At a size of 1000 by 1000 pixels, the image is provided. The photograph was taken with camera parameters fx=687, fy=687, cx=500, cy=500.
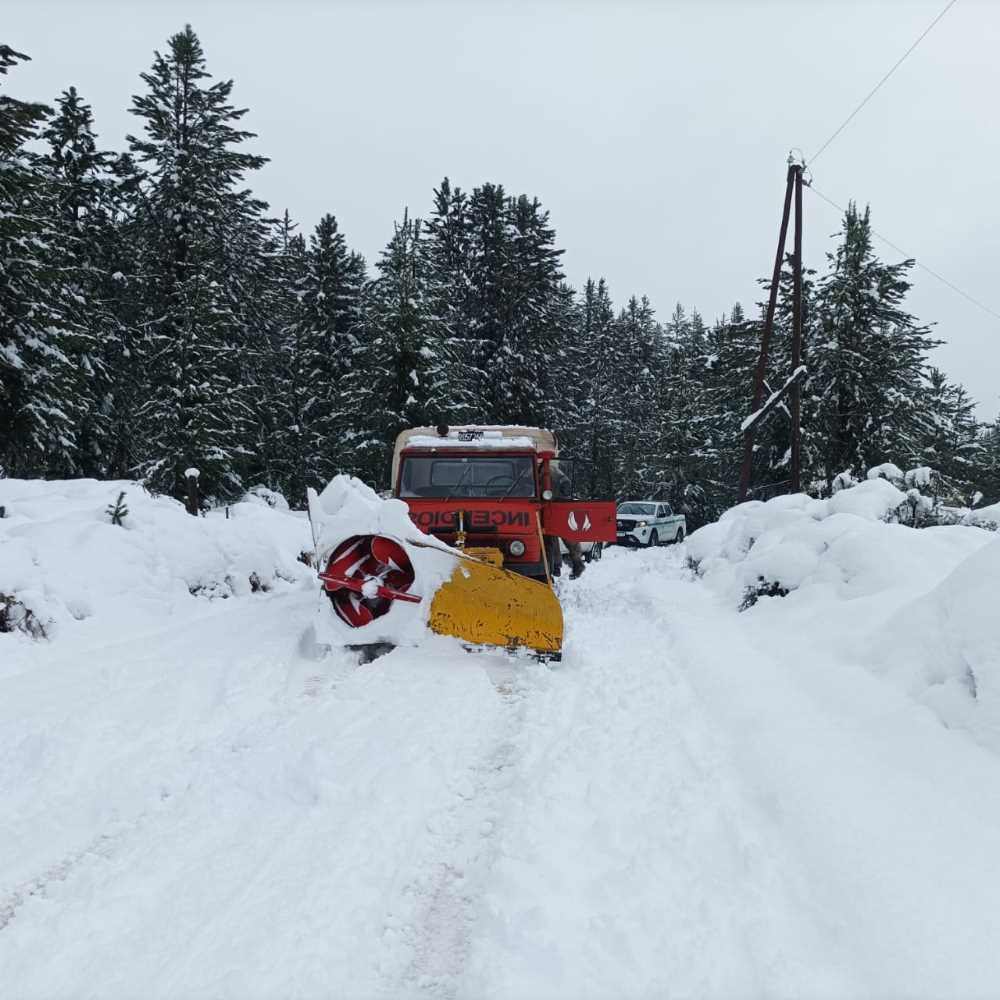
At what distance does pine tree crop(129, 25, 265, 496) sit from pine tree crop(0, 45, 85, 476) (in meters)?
3.28

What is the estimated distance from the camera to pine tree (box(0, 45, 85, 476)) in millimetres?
13588

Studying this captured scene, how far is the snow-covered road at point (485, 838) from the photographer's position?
2.43 metres

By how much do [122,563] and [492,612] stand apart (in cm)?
471

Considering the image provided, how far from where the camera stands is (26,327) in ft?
48.3

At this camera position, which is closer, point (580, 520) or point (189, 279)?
point (580, 520)

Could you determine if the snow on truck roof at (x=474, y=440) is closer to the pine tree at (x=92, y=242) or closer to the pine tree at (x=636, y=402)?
the pine tree at (x=92, y=242)

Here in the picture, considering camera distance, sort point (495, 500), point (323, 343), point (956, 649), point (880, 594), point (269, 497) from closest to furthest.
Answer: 1. point (956, 649)
2. point (880, 594)
3. point (495, 500)
4. point (269, 497)
5. point (323, 343)

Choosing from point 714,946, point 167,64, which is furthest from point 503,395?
point 714,946

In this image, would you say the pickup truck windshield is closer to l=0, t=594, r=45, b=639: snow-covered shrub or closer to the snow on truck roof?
the snow on truck roof

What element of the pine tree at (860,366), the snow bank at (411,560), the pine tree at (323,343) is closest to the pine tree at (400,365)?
the pine tree at (323,343)

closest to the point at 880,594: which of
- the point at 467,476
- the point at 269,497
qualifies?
the point at 467,476

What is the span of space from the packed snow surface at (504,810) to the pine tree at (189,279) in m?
13.0

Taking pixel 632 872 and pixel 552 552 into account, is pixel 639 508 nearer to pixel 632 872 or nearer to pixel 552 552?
pixel 552 552

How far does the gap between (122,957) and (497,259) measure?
3382 centimetres
